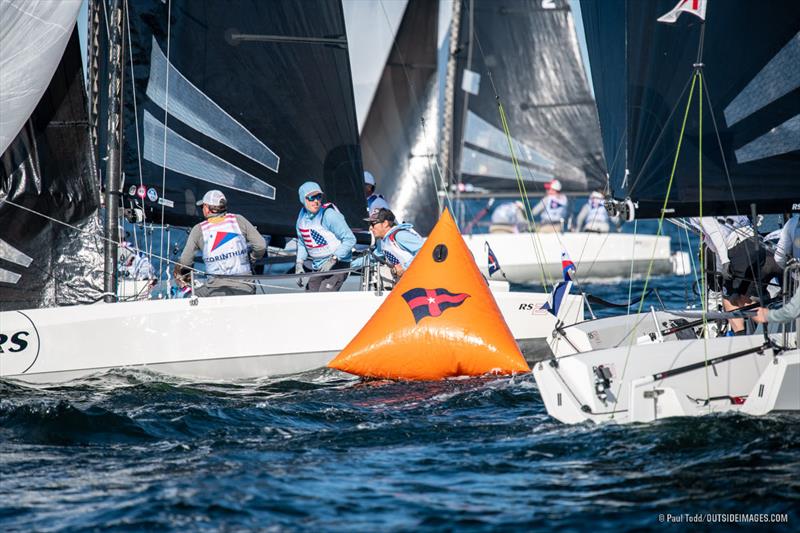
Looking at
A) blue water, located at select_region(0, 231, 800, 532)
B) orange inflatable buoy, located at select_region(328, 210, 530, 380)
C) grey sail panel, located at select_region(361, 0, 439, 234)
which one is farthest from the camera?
grey sail panel, located at select_region(361, 0, 439, 234)

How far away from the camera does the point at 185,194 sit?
9.61 meters

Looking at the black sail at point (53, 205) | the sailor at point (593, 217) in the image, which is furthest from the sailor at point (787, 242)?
the sailor at point (593, 217)

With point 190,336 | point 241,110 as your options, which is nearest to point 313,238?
point 241,110

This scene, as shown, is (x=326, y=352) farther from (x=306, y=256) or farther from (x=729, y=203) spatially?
(x=729, y=203)

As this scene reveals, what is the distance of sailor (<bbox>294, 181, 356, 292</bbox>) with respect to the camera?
9.20m

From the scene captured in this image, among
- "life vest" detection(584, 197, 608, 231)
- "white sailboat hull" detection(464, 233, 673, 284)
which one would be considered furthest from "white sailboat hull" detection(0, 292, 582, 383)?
"life vest" detection(584, 197, 608, 231)

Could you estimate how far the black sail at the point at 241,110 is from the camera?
9367 mm

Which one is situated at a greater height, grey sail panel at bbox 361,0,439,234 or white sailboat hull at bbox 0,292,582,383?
grey sail panel at bbox 361,0,439,234

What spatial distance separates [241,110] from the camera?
32.6 ft

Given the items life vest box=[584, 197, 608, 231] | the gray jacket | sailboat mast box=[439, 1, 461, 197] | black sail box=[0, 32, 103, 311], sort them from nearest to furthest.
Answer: black sail box=[0, 32, 103, 311] < the gray jacket < sailboat mast box=[439, 1, 461, 197] < life vest box=[584, 197, 608, 231]

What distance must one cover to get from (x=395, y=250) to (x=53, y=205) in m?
2.75

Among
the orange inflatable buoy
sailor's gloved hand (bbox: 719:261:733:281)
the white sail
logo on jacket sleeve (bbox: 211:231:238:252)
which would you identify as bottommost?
the orange inflatable buoy

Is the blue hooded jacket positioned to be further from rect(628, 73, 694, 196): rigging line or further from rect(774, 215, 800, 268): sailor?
rect(774, 215, 800, 268): sailor

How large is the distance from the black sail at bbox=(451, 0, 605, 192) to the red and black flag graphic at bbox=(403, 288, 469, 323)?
10.6 metres
